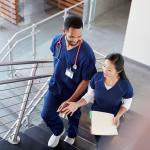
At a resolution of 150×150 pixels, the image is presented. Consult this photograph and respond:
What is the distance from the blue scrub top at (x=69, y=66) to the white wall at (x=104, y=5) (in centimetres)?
350

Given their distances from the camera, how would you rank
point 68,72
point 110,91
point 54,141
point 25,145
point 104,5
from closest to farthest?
1. point 110,91
2. point 68,72
3. point 25,145
4. point 54,141
5. point 104,5

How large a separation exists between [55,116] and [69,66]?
0.48m

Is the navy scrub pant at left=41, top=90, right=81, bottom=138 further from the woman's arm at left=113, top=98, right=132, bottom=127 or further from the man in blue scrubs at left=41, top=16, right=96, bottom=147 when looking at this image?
the woman's arm at left=113, top=98, right=132, bottom=127

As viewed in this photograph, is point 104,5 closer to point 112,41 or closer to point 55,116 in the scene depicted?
point 112,41

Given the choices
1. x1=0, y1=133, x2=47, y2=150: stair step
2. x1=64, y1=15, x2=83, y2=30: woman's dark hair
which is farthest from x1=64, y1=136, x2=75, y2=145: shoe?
x1=64, y1=15, x2=83, y2=30: woman's dark hair

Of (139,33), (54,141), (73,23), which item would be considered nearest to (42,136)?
(54,141)

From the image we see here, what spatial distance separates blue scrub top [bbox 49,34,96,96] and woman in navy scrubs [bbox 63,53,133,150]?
0.29 ft

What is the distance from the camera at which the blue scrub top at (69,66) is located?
7.77 feet

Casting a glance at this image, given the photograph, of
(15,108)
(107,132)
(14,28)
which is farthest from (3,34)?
(107,132)

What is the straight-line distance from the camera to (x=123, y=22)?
588 cm

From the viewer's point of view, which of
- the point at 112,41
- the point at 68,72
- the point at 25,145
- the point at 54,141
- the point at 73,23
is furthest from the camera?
the point at 112,41

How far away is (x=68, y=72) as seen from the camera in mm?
2463

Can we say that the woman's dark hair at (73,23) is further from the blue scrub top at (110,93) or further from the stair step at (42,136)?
the stair step at (42,136)

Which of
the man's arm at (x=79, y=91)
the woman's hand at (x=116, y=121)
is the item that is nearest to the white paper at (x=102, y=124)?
the woman's hand at (x=116, y=121)
